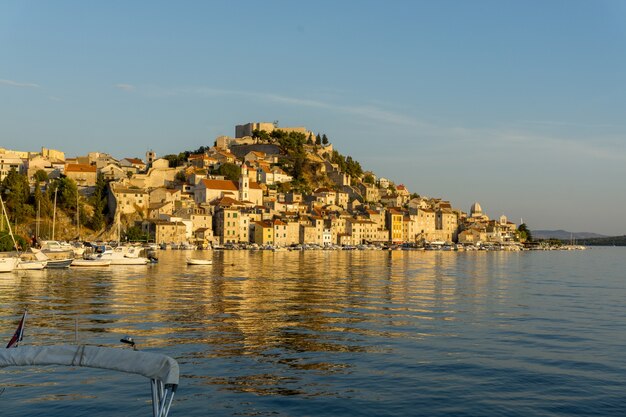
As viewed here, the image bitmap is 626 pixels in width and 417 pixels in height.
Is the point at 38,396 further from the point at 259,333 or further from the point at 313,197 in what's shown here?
the point at 313,197

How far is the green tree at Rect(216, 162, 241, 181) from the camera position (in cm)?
12619

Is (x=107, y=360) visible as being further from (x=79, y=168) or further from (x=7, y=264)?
(x=79, y=168)

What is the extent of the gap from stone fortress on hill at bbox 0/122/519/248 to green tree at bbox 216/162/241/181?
46 centimetres

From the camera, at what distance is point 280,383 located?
1392 centimetres

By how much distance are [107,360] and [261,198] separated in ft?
385

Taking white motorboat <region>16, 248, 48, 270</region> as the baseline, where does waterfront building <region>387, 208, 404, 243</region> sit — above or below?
above

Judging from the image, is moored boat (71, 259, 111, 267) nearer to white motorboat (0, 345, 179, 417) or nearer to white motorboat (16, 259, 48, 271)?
white motorboat (16, 259, 48, 271)

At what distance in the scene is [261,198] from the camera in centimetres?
12462

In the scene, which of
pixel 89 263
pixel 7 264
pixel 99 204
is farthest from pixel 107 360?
pixel 99 204

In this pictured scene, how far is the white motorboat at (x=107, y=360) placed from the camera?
7.41 m

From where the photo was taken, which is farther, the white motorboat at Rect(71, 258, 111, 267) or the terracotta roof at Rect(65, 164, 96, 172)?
the terracotta roof at Rect(65, 164, 96, 172)

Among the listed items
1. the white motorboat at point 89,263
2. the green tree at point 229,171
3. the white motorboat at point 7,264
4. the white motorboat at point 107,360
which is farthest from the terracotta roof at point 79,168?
the white motorboat at point 107,360

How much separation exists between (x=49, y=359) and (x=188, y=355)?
29.7 ft

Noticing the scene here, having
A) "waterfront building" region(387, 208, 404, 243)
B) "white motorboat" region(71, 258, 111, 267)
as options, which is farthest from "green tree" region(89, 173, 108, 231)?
"waterfront building" region(387, 208, 404, 243)
